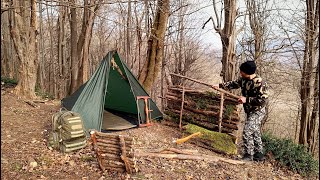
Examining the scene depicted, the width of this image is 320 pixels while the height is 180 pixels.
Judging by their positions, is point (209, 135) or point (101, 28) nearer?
point (209, 135)

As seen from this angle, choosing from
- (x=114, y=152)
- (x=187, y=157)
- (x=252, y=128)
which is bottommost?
(x=187, y=157)

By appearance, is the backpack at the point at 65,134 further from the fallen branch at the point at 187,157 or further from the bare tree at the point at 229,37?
the bare tree at the point at 229,37

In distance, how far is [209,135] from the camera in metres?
7.19

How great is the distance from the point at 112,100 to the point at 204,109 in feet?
10.6

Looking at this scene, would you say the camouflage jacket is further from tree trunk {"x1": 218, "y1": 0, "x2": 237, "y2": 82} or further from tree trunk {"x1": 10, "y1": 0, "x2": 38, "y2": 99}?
tree trunk {"x1": 10, "y1": 0, "x2": 38, "y2": 99}

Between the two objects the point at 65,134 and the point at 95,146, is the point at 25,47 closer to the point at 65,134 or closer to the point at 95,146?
the point at 65,134

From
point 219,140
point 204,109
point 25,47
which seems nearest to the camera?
point 219,140

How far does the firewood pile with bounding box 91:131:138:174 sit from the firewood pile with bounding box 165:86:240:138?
3.47 m

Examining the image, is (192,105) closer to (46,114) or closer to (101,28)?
(46,114)

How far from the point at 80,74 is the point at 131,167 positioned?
959 centimetres

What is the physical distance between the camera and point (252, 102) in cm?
517

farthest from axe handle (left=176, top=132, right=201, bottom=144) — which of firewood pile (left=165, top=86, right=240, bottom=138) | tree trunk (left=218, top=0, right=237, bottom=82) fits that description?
tree trunk (left=218, top=0, right=237, bottom=82)

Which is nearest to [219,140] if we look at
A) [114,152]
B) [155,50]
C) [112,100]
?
[114,152]

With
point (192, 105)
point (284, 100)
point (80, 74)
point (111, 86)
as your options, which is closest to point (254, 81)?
point (192, 105)
